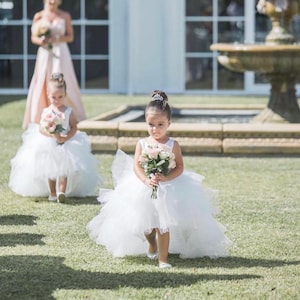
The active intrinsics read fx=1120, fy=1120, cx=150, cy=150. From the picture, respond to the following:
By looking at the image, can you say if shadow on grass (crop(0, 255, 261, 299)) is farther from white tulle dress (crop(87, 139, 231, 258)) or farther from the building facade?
the building facade

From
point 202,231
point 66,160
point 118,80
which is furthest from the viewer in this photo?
point 118,80

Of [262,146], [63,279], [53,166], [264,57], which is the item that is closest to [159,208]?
[63,279]

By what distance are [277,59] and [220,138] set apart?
1.57 metres

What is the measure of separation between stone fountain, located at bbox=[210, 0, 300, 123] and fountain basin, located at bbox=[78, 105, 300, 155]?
1291mm

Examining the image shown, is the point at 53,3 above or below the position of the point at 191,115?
above

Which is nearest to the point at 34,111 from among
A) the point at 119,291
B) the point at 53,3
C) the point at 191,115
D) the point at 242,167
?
the point at 53,3

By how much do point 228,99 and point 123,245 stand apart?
43.0 feet

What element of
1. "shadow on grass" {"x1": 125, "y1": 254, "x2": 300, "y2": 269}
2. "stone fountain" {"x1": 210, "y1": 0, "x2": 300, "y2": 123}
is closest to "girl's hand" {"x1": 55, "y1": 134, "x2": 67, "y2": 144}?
"shadow on grass" {"x1": 125, "y1": 254, "x2": 300, "y2": 269}

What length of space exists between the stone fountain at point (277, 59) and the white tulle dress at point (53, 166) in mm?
4175

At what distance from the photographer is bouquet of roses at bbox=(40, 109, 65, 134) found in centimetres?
954

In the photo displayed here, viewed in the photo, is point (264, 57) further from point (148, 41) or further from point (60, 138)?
point (148, 41)

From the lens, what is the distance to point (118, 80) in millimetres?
21547

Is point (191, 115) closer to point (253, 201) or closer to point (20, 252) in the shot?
point (253, 201)

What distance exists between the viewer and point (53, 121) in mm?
9531
